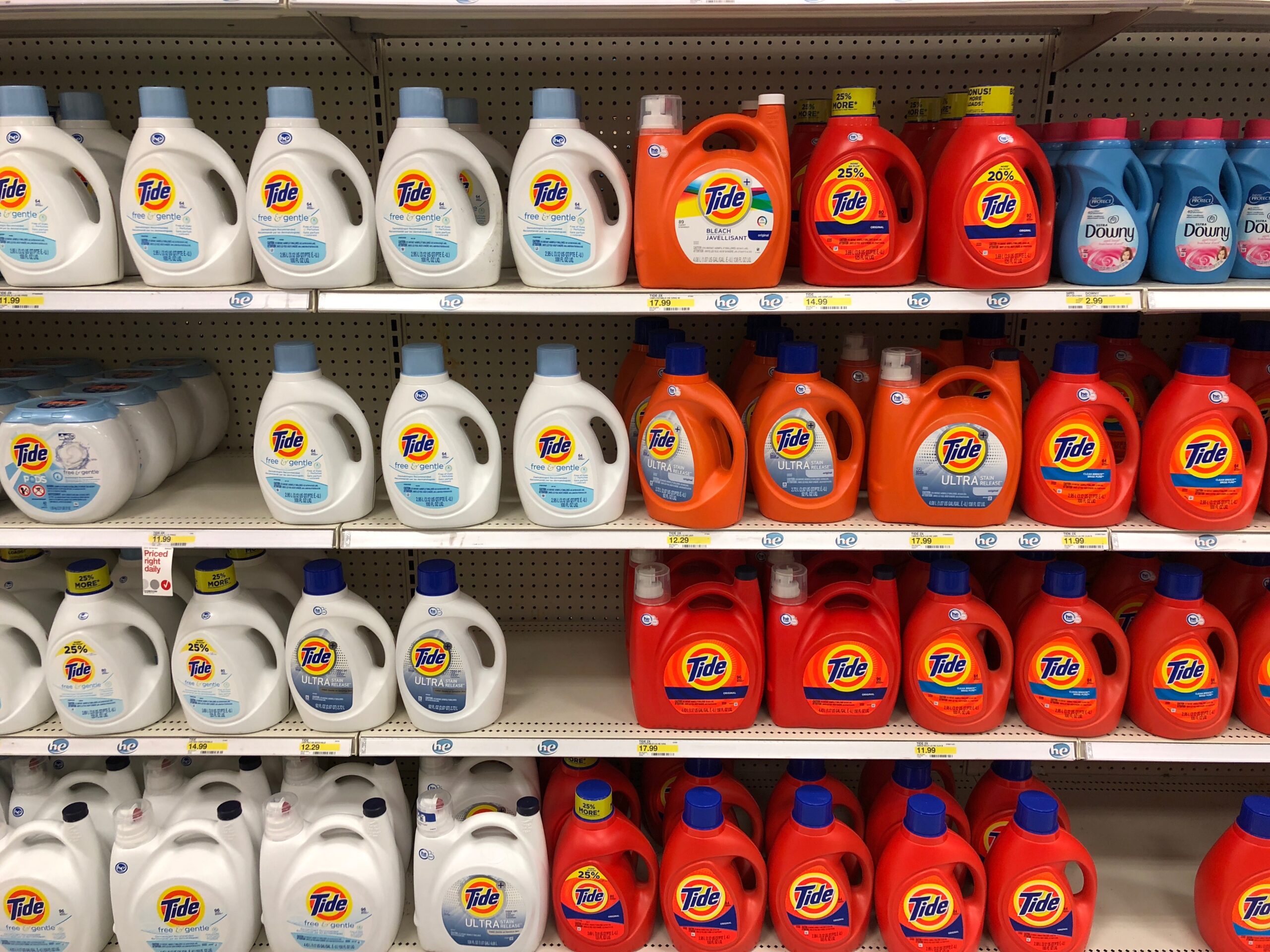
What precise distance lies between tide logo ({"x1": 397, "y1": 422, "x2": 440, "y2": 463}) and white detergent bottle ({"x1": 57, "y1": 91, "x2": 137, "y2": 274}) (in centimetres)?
65

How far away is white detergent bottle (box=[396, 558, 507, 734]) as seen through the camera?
1746 millimetres

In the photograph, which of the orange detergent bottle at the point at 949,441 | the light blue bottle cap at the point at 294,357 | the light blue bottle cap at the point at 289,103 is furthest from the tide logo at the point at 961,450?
the light blue bottle cap at the point at 289,103

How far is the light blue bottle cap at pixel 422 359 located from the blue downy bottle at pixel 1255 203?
1.49 m

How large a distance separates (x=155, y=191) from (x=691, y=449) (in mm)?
1076

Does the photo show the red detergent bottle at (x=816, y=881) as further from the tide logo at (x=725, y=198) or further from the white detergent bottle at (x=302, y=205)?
the white detergent bottle at (x=302, y=205)

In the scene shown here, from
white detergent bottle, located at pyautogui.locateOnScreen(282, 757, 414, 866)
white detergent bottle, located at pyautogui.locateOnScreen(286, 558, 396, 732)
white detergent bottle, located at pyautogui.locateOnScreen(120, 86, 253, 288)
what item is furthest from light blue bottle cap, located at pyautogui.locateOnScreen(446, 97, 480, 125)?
white detergent bottle, located at pyautogui.locateOnScreen(282, 757, 414, 866)

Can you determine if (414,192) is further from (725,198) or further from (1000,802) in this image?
(1000,802)

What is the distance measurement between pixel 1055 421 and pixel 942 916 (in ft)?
3.24

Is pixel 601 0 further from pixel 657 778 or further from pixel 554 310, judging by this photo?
pixel 657 778

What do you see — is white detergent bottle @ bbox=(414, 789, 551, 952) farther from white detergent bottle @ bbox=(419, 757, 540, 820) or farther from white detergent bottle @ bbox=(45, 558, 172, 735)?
white detergent bottle @ bbox=(45, 558, 172, 735)

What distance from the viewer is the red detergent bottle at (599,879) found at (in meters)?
1.77

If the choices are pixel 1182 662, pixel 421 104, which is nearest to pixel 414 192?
pixel 421 104

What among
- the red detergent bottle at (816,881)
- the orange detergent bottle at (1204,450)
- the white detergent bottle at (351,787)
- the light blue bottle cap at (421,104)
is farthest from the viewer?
the white detergent bottle at (351,787)

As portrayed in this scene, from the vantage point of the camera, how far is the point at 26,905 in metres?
1.78
